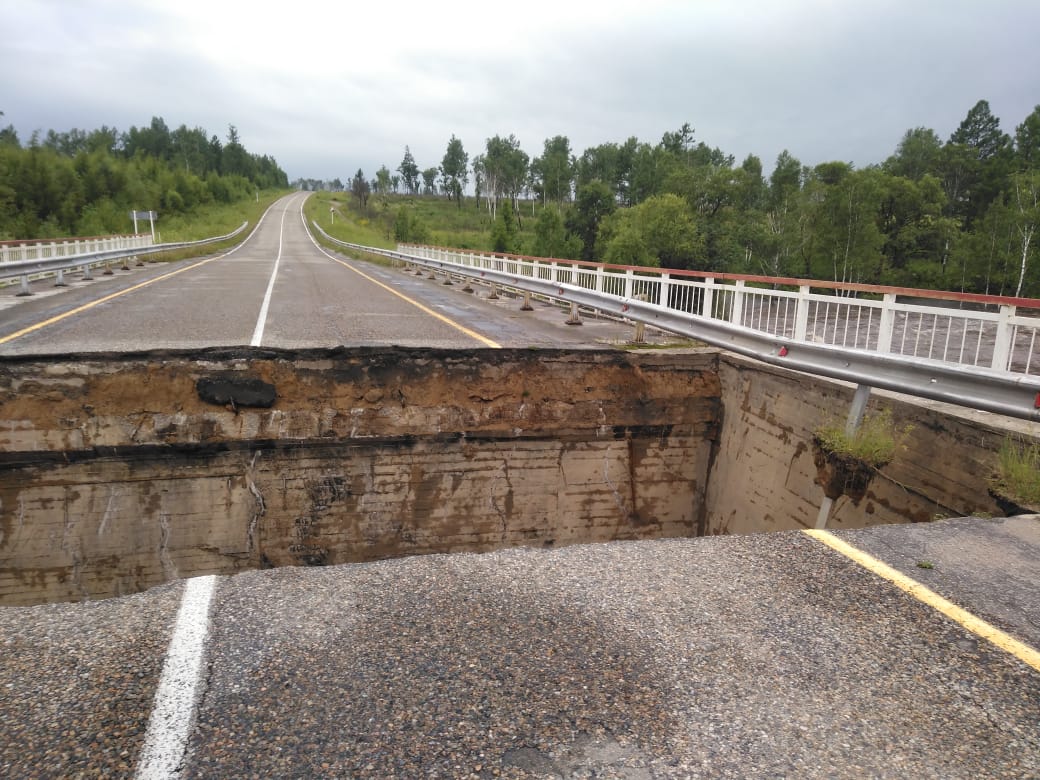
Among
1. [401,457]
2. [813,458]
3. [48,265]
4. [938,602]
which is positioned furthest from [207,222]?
[938,602]

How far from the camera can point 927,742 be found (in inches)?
88.0

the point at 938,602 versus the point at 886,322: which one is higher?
the point at 886,322

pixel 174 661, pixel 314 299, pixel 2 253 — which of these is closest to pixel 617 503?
pixel 174 661

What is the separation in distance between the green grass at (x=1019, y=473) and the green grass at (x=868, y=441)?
2.37 ft

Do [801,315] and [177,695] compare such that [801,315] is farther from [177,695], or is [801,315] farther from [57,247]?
[57,247]

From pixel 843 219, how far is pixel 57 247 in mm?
52518

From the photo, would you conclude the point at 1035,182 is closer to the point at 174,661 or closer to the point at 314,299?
the point at 314,299

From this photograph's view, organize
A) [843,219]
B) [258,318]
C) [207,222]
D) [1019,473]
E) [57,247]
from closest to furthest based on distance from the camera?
[1019,473]
[258,318]
[57,247]
[843,219]
[207,222]

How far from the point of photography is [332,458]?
24.0 ft

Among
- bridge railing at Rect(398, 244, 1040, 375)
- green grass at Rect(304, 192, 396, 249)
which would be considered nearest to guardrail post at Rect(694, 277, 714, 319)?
bridge railing at Rect(398, 244, 1040, 375)

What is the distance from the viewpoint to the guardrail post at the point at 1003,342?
452cm

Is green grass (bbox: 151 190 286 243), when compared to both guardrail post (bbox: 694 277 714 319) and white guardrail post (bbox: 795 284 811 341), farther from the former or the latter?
white guardrail post (bbox: 795 284 811 341)

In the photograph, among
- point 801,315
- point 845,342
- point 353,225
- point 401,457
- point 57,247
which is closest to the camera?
point 845,342

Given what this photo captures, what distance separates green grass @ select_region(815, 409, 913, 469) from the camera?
5.22 meters
